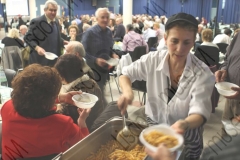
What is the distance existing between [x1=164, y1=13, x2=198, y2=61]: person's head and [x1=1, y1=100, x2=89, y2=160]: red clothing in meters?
0.64

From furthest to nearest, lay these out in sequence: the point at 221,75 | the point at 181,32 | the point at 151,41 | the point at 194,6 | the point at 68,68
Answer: the point at 194,6 → the point at 151,41 → the point at 221,75 → the point at 68,68 → the point at 181,32

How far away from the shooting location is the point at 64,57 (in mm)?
1839

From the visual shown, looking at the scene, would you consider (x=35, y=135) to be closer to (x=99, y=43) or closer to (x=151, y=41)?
(x=99, y=43)

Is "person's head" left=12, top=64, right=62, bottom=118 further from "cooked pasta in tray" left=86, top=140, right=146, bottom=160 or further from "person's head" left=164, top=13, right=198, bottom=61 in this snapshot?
"person's head" left=164, top=13, right=198, bottom=61

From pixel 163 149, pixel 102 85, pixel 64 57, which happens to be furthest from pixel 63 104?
pixel 102 85

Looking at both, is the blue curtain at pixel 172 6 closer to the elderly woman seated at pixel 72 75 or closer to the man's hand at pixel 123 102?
the elderly woman seated at pixel 72 75

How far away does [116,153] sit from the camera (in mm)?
1118

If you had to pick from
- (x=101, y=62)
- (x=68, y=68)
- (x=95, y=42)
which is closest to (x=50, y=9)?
(x=95, y=42)

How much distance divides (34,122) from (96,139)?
12.0 inches

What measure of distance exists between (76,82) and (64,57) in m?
0.21

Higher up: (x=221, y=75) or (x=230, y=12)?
(x=230, y=12)

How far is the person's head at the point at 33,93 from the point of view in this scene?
1163mm

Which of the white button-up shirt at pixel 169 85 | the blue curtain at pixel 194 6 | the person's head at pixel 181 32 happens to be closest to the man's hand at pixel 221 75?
the white button-up shirt at pixel 169 85

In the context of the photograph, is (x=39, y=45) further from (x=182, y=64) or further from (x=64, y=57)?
(x=182, y=64)
